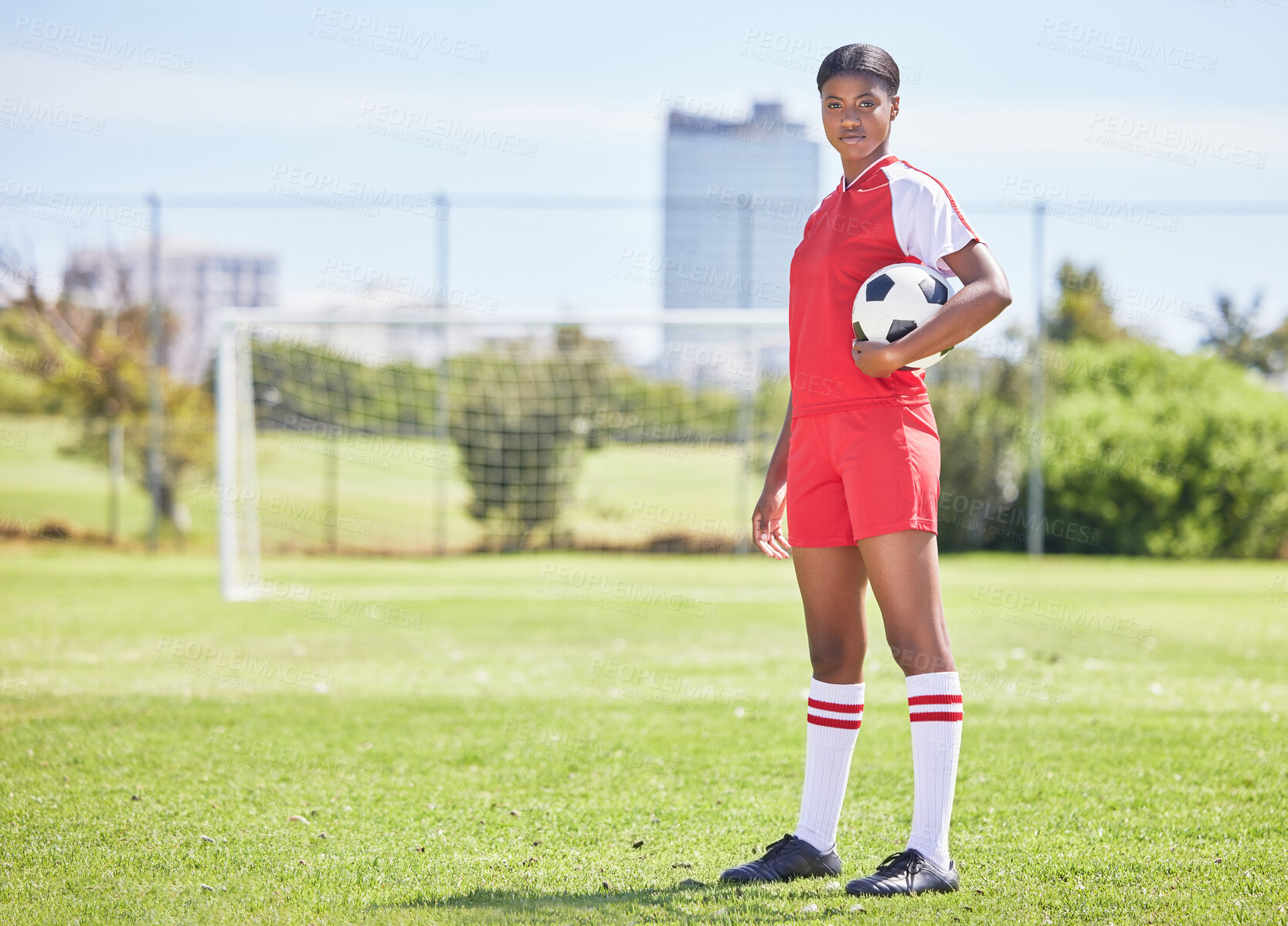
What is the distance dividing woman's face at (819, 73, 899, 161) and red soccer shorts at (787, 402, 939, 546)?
27.3 inches

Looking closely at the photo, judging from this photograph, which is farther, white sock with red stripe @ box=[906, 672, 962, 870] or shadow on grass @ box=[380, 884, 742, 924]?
white sock with red stripe @ box=[906, 672, 962, 870]

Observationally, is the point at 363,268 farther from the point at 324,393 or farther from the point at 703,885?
the point at 703,885

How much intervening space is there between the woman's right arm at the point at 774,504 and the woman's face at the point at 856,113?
0.79 meters

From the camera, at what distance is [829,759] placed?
3092 millimetres

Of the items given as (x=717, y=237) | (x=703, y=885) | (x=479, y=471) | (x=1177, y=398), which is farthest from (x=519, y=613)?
(x=1177, y=398)

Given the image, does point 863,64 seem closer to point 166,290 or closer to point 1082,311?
point 166,290

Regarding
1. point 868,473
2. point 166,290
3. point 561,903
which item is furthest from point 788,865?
point 166,290

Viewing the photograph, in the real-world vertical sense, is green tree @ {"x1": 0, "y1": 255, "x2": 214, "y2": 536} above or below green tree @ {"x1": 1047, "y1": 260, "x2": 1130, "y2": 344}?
below

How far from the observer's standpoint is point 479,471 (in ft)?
51.7

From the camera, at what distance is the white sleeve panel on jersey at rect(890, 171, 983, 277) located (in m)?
2.83

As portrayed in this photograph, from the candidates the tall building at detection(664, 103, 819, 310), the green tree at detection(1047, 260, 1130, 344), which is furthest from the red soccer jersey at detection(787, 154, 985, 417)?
the green tree at detection(1047, 260, 1130, 344)

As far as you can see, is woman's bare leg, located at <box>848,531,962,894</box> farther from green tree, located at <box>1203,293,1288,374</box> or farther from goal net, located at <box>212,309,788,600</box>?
green tree, located at <box>1203,293,1288,374</box>

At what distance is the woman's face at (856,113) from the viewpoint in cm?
291

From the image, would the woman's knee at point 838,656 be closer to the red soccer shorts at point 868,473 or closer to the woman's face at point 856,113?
the red soccer shorts at point 868,473
